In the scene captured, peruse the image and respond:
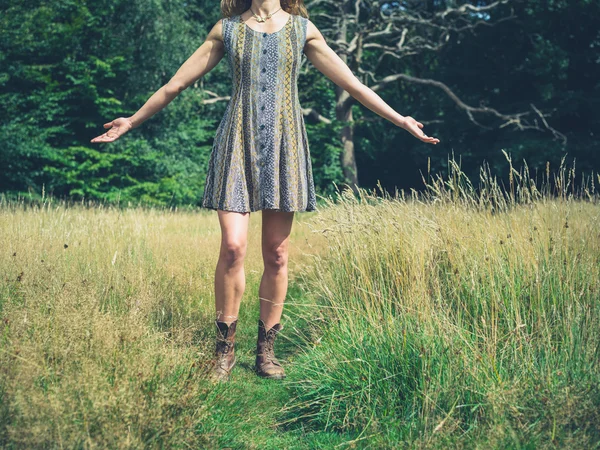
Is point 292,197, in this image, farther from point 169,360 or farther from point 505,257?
point 505,257

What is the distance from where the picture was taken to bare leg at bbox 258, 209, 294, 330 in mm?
3320

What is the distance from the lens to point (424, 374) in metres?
2.60

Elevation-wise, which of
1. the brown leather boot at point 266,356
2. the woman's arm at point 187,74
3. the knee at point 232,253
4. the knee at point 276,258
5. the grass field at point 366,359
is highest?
the woman's arm at point 187,74

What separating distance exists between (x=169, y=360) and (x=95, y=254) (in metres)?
2.20

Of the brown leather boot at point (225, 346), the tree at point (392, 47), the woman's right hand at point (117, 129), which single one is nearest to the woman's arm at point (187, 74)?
the woman's right hand at point (117, 129)

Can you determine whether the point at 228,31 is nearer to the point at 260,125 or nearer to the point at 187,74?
the point at 187,74

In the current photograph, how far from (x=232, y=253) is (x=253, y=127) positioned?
64cm

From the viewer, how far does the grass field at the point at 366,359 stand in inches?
87.0

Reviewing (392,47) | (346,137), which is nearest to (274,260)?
(346,137)

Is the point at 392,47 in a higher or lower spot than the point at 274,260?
higher

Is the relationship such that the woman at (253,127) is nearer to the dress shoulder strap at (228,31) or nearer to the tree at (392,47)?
the dress shoulder strap at (228,31)

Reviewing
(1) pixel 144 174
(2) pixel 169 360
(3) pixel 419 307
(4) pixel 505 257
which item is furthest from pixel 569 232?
(1) pixel 144 174

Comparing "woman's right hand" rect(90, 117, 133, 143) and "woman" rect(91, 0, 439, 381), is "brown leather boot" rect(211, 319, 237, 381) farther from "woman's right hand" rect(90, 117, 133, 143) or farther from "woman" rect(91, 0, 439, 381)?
"woman's right hand" rect(90, 117, 133, 143)

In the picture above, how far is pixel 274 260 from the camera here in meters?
3.39
